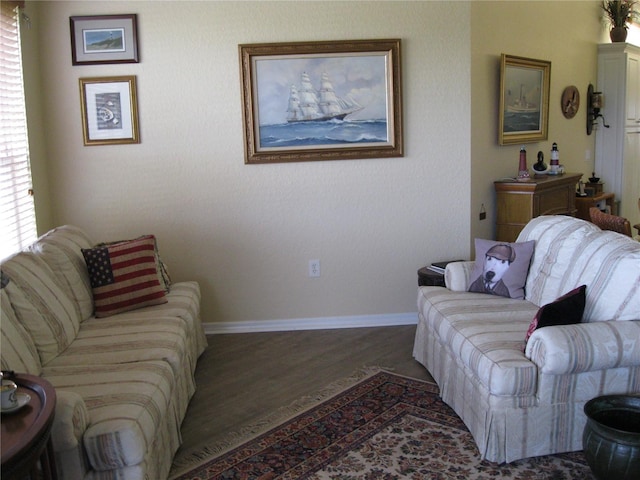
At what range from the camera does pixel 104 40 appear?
4242 mm

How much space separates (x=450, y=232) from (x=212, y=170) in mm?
1711

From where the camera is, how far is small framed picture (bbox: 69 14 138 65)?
4.21 metres

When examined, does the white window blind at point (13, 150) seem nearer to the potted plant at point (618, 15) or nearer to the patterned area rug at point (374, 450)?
the patterned area rug at point (374, 450)

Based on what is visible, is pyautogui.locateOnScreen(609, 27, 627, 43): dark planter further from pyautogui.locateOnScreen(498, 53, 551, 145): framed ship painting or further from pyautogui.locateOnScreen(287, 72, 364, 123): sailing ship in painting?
pyautogui.locateOnScreen(287, 72, 364, 123): sailing ship in painting

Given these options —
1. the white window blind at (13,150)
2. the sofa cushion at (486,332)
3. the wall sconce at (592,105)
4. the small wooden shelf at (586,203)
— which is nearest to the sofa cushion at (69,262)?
the white window blind at (13,150)

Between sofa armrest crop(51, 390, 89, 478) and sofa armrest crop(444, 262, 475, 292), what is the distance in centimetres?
221

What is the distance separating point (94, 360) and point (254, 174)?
6.35 ft

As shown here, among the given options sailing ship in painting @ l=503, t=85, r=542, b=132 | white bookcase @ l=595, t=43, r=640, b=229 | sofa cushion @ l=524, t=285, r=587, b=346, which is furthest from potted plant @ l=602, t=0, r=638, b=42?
sofa cushion @ l=524, t=285, r=587, b=346

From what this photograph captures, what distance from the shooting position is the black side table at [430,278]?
162 inches

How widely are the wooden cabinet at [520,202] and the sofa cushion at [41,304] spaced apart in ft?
10.8

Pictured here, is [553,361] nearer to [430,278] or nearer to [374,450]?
[374,450]

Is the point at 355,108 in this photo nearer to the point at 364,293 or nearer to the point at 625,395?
the point at 364,293

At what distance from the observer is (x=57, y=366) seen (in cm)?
278

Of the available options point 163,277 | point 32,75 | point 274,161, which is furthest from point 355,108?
point 32,75
